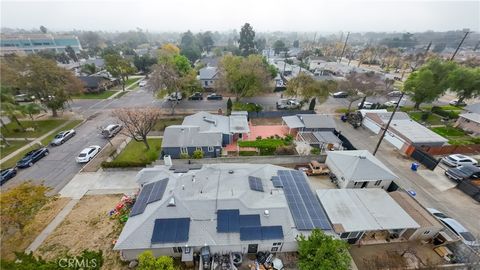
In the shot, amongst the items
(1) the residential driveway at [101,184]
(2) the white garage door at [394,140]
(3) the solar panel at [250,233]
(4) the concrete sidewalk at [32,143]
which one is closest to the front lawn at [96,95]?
(4) the concrete sidewalk at [32,143]

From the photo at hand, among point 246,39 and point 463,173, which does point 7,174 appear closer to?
point 463,173

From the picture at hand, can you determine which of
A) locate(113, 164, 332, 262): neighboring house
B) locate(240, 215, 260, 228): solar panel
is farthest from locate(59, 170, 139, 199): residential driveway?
locate(240, 215, 260, 228): solar panel

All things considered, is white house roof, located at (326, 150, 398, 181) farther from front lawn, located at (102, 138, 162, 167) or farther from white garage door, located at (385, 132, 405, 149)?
front lawn, located at (102, 138, 162, 167)

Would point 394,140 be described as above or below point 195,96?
above

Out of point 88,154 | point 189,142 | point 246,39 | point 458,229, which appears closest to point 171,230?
point 189,142

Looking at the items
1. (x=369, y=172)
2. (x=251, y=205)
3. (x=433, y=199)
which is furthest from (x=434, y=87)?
(x=251, y=205)

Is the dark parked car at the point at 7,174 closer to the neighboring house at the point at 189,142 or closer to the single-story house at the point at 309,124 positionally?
the neighboring house at the point at 189,142
